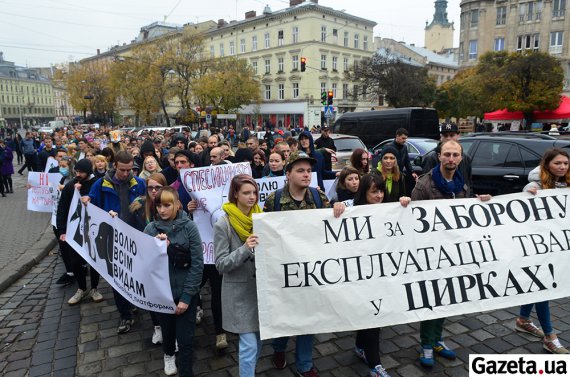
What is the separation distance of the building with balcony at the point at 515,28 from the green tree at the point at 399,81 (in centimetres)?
1535

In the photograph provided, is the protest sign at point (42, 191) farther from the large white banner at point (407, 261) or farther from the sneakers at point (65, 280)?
the large white banner at point (407, 261)

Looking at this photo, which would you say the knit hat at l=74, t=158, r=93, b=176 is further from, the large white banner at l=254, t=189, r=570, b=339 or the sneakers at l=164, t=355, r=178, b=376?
the large white banner at l=254, t=189, r=570, b=339

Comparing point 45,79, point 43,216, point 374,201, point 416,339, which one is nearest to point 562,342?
point 416,339

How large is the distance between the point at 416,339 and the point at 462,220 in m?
1.39

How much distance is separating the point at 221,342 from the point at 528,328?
3.02 meters

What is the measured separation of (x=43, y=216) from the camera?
390 inches

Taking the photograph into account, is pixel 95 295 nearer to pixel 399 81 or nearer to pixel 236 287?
pixel 236 287

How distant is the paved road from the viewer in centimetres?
362

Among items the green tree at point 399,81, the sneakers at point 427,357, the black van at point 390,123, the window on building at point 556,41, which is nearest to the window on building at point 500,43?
the window on building at point 556,41

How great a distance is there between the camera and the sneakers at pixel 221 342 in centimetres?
388

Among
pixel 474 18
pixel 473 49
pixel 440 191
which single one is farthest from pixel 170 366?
pixel 474 18

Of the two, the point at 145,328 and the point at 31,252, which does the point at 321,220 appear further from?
the point at 31,252

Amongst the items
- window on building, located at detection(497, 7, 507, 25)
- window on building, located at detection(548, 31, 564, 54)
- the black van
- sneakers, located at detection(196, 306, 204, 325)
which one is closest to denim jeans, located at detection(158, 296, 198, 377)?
sneakers, located at detection(196, 306, 204, 325)

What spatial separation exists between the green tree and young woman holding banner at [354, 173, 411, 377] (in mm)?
37483
